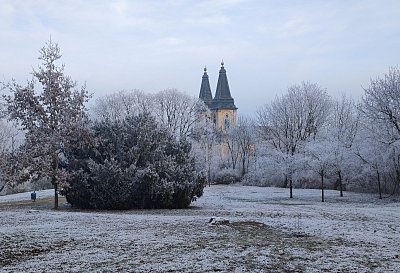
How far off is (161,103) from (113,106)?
5.38m

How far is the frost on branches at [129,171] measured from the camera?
21.3m

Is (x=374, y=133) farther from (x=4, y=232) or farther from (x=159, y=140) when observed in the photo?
(x=4, y=232)

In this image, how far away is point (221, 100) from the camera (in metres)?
88.6

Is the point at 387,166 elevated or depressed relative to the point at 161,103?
depressed

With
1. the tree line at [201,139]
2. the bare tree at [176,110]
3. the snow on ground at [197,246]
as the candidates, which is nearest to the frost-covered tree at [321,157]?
the tree line at [201,139]

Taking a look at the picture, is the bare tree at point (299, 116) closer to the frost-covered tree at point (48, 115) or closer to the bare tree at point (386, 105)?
the bare tree at point (386, 105)

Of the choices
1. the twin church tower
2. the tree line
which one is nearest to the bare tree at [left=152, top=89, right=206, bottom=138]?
the tree line

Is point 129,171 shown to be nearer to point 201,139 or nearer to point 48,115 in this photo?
point 48,115

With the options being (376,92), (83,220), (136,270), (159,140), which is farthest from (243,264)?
(376,92)

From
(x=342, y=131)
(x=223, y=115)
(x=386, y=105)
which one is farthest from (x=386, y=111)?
(x=223, y=115)

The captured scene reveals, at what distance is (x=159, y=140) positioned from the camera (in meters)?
23.9

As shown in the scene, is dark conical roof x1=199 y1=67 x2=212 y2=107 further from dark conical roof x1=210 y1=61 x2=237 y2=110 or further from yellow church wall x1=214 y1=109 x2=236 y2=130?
yellow church wall x1=214 y1=109 x2=236 y2=130

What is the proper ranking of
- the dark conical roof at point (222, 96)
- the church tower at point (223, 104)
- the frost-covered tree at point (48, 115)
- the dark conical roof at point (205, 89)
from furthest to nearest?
the dark conical roof at point (205, 89) < the dark conical roof at point (222, 96) < the church tower at point (223, 104) < the frost-covered tree at point (48, 115)

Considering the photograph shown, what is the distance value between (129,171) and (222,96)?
68.9 m
